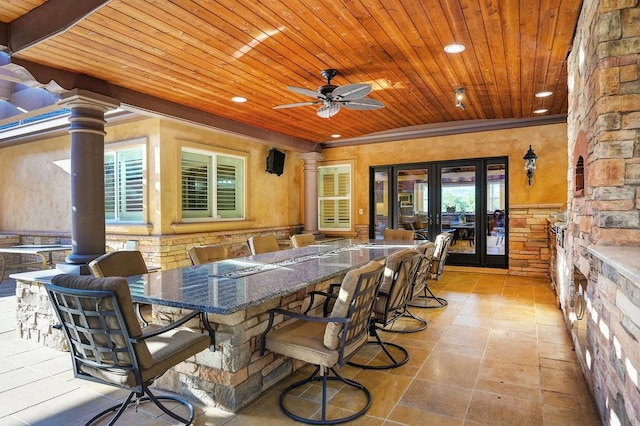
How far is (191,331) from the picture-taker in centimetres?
250

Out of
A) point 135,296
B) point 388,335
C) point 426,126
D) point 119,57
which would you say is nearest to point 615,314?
point 388,335

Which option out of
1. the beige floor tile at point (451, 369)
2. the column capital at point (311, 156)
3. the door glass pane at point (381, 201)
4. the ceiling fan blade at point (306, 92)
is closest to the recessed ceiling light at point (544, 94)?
the ceiling fan blade at point (306, 92)

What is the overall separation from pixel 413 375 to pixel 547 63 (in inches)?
140

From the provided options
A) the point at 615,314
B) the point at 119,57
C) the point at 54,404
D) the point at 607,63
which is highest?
the point at 119,57

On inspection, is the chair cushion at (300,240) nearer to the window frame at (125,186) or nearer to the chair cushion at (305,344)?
the window frame at (125,186)

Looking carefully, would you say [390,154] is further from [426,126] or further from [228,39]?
[228,39]

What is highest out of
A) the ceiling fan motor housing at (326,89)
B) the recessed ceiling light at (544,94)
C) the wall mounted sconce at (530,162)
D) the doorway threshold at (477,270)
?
the recessed ceiling light at (544,94)

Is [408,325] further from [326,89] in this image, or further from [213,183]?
[213,183]

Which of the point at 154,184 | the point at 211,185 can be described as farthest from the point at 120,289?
the point at 211,185

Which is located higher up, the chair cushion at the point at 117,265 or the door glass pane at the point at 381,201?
the door glass pane at the point at 381,201

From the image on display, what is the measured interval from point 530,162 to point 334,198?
13.2ft

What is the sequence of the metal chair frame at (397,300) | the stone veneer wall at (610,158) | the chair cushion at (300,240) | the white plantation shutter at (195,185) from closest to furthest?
the stone veneer wall at (610,158) < the metal chair frame at (397,300) < the chair cushion at (300,240) < the white plantation shutter at (195,185)

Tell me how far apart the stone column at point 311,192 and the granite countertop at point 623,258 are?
6.56 metres

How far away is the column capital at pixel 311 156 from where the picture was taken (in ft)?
28.0
